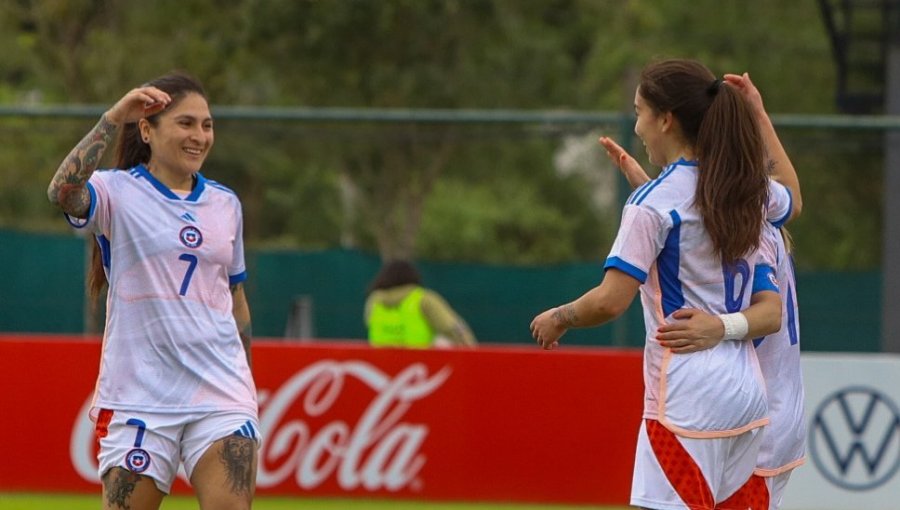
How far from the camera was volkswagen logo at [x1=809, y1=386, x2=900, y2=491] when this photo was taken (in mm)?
9344

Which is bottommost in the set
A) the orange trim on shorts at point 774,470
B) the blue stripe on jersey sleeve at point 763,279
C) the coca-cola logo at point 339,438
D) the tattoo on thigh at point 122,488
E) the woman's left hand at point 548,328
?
the coca-cola logo at point 339,438

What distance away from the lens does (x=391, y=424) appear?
985 centimetres

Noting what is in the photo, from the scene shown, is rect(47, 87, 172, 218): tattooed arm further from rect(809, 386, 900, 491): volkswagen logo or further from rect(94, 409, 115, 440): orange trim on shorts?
rect(809, 386, 900, 491): volkswagen logo

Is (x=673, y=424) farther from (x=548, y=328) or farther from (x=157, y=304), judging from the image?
(x=157, y=304)

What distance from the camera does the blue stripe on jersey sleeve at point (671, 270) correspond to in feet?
14.1

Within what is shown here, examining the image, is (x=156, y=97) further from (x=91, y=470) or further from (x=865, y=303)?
(x=865, y=303)

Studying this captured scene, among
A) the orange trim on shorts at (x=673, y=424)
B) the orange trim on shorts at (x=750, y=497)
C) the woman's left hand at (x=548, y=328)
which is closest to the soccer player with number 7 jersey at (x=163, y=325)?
the woman's left hand at (x=548, y=328)

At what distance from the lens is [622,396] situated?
981 cm

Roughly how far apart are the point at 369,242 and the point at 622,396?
33.7ft

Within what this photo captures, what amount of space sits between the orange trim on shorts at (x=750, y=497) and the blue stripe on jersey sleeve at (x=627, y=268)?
28.5 inches

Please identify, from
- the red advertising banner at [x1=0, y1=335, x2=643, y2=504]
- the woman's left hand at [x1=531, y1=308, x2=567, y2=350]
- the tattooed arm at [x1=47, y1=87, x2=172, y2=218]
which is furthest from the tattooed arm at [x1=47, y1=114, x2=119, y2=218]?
the red advertising banner at [x1=0, y1=335, x2=643, y2=504]

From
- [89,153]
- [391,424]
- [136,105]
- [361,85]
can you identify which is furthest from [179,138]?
[361,85]

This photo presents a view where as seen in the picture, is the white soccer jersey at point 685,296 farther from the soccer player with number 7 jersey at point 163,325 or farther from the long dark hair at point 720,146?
the soccer player with number 7 jersey at point 163,325

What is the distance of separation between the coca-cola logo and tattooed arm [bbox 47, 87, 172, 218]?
5.04 meters
